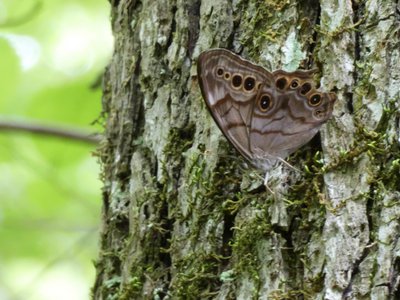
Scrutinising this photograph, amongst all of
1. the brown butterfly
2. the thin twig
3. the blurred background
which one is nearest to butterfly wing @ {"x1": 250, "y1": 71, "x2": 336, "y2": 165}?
the brown butterfly

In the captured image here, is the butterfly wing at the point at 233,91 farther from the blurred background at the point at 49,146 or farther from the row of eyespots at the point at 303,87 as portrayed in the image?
the blurred background at the point at 49,146

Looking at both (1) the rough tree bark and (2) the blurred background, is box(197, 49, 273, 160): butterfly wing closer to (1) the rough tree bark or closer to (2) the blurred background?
(1) the rough tree bark

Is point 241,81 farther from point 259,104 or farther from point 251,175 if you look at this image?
point 251,175

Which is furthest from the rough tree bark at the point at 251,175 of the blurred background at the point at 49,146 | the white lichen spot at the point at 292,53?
the blurred background at the point at 49,146

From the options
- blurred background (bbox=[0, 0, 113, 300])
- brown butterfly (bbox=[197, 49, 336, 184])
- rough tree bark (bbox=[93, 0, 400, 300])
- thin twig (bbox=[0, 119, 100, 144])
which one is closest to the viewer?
rough tree bark (bbox=[93, 0, 400, 300])

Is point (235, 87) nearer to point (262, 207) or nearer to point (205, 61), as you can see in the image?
point (205, 61)

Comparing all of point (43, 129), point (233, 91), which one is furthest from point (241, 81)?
point (43, 129)

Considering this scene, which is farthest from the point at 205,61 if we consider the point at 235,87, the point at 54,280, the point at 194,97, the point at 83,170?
the point at 54,280

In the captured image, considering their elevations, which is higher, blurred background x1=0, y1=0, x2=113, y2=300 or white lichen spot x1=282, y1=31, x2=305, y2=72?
blurred background x1=0, y1=0, x2=113, y2=300
